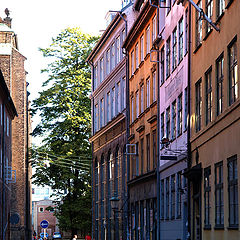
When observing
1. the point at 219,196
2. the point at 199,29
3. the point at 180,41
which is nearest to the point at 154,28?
the point at 180,41

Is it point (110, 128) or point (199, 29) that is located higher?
point (199, 29)

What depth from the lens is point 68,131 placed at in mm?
59625

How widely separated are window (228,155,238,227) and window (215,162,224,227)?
1.16 meters

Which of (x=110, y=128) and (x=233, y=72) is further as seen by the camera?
(x=110, y=128)

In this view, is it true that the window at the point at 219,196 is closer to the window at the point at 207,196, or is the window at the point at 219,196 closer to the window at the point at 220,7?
the window at the point at 207,196

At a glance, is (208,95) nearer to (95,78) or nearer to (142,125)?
(142,125)

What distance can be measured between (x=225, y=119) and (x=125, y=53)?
2530cm

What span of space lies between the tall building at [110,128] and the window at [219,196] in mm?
21052

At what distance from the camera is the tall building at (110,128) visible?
45.7 m

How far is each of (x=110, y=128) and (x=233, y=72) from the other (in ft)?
101

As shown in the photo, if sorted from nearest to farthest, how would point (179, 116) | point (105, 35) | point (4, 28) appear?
1. point (179, 116)
2. point (105, 35)
3. point (4, 28)

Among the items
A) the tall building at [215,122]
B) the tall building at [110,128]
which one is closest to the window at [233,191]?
the tall building at [215,122]

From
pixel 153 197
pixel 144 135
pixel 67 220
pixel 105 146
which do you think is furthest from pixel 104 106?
pixel 153 197

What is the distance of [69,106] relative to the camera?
59406mm
